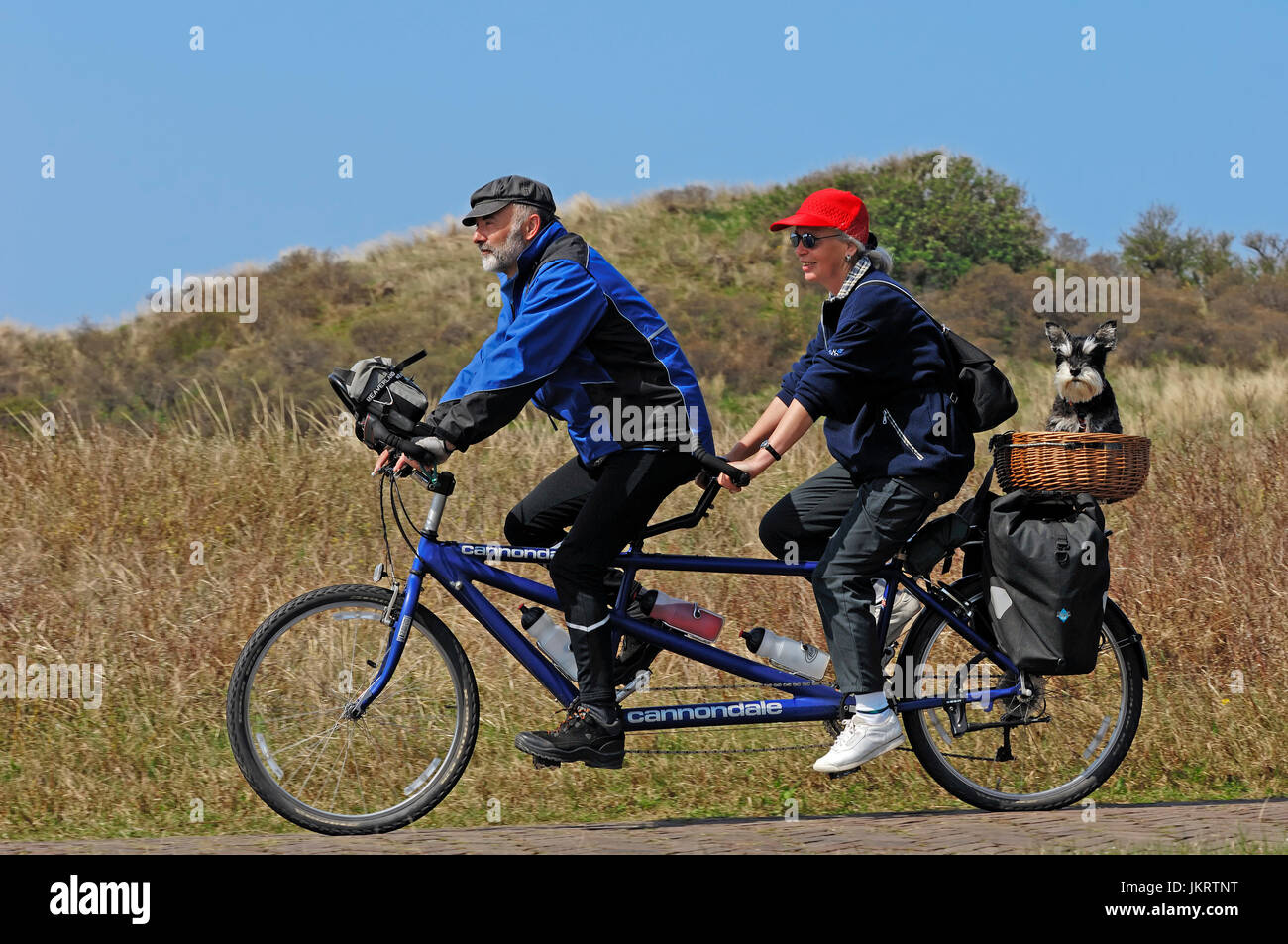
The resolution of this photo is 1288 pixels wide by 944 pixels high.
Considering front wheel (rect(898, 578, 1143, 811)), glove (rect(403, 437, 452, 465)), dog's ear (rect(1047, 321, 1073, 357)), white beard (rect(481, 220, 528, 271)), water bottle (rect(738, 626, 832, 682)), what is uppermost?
white beard (rect(481, 220, 528, 271))

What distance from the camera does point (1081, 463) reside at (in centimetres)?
565

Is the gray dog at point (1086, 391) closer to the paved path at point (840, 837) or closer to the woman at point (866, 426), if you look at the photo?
the woman at point (866, 426)

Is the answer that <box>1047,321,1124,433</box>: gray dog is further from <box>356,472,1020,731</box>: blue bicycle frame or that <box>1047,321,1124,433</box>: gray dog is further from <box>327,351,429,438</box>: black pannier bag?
<box>327,351,429,438</box>: black pannier bag

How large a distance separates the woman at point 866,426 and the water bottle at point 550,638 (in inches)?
39.4

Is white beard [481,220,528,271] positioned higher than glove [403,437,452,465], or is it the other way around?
white beard [481,220,528,271]

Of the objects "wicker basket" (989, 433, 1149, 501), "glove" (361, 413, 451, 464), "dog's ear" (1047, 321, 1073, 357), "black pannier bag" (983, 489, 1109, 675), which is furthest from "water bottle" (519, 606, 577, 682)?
"dog's ear" (1047, 321, 1073, 357)

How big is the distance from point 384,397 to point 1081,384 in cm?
308

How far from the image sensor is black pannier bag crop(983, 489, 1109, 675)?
5.71m

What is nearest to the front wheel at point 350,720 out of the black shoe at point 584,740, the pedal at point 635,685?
the black shoe at point 584,740

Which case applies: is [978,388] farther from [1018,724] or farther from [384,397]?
[384,397]

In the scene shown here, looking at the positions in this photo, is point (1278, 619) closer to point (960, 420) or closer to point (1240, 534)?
point (1240, 534)

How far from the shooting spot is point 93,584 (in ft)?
28.8

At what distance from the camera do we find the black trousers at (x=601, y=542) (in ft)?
18.1

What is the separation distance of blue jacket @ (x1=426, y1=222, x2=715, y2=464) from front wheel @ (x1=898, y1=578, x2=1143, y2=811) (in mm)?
1357
